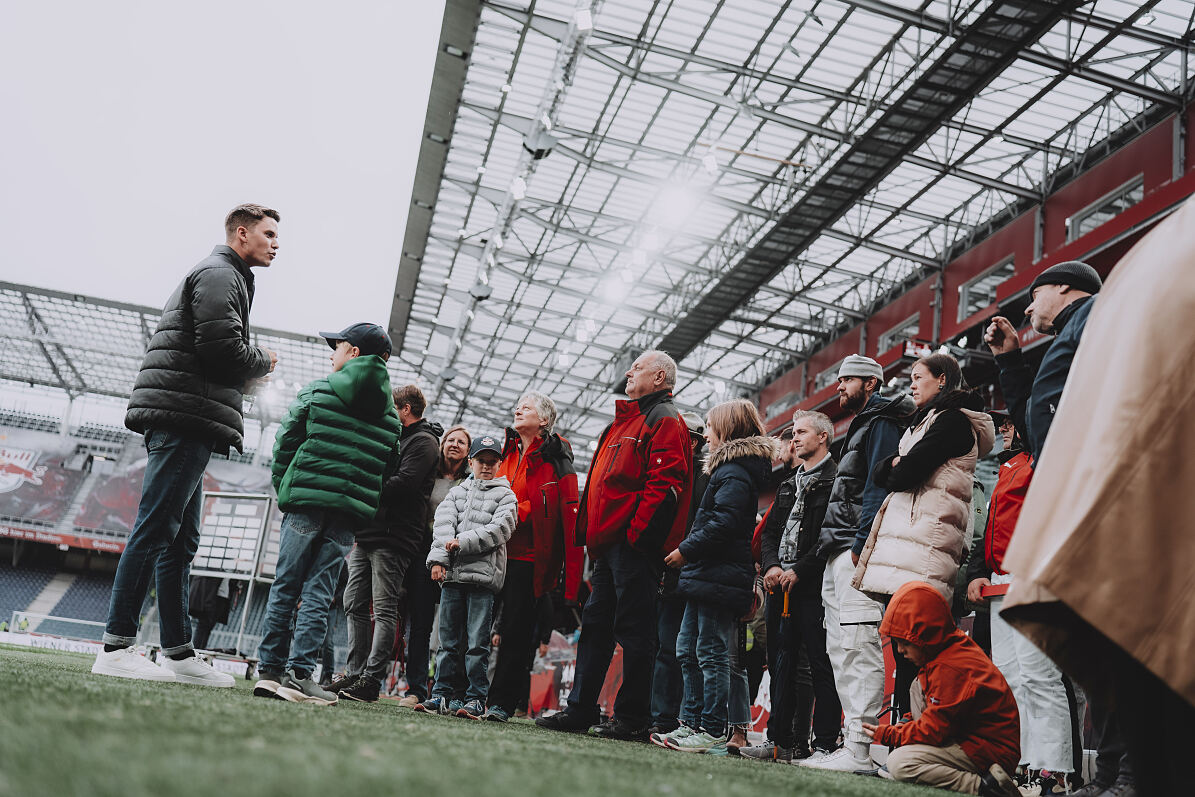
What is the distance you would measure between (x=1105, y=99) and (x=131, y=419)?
1390 centimetres

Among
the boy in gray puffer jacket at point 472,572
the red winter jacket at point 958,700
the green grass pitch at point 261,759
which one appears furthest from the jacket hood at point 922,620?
the boy in gray puffer jacket at point 472,572

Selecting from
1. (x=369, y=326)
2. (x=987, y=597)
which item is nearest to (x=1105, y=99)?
(x=987, y=597)

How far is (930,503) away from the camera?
3264mm

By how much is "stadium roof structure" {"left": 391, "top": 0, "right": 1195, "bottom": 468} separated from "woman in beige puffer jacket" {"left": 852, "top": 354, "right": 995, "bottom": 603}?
8196mm

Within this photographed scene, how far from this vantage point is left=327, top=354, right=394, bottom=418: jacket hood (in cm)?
339

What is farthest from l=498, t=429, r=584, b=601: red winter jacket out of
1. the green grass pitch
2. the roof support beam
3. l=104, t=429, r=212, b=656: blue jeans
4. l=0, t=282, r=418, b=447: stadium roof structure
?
l=0, t=282, r=418, b=447: stadium roof structure

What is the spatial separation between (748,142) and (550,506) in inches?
452

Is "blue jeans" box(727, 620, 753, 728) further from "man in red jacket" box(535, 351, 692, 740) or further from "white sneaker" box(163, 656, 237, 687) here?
"white sneaker" box(163, 656, 237, 687)

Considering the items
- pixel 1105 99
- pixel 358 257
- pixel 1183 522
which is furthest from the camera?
pixel 358 257

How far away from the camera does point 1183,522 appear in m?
1.13

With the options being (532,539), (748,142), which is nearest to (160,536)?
(532,539)

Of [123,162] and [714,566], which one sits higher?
[123,162]

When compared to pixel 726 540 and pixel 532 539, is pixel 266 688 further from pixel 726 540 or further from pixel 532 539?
pixel 726 540

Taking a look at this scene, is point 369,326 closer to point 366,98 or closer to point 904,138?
point 904,138
